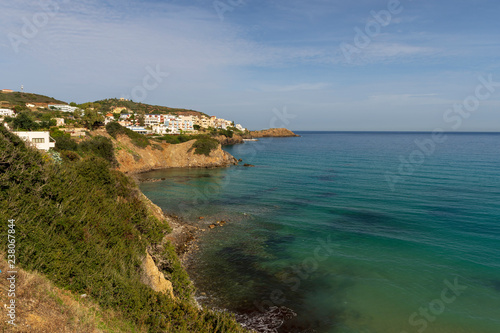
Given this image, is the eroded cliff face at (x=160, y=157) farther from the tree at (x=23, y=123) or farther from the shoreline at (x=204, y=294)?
the shoreline at (x=204, y=294)

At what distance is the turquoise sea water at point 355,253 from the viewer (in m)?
17.1

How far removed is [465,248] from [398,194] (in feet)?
60.6

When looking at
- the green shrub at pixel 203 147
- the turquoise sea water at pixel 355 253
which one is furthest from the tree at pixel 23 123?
the green shrub at pixel 203 147

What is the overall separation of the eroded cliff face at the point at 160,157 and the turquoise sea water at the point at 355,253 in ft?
60.8

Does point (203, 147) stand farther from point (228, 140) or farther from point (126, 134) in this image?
point (228, 140)

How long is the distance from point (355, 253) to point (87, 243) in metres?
20.3

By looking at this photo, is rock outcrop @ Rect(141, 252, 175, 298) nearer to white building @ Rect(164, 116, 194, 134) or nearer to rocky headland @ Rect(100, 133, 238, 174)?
rocky headland @ Rect(100, 133, 238, 174)

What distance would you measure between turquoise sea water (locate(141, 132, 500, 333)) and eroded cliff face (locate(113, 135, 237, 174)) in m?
18.5

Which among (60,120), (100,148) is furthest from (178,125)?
(100,148)

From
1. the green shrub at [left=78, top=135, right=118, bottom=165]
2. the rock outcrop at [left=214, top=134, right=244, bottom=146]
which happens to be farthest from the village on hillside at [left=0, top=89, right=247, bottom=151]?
the rock outcrop at [left=214, top=134, right=244, bottom=146]

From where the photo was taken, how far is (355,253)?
79.8 feet

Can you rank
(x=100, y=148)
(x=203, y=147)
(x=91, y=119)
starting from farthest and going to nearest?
1. (x=203, y=147)
2. (x=91, y=119)
3. (x=100, y=148)

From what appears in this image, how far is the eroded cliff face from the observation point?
210 feet

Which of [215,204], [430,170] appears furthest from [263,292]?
[430,170]
